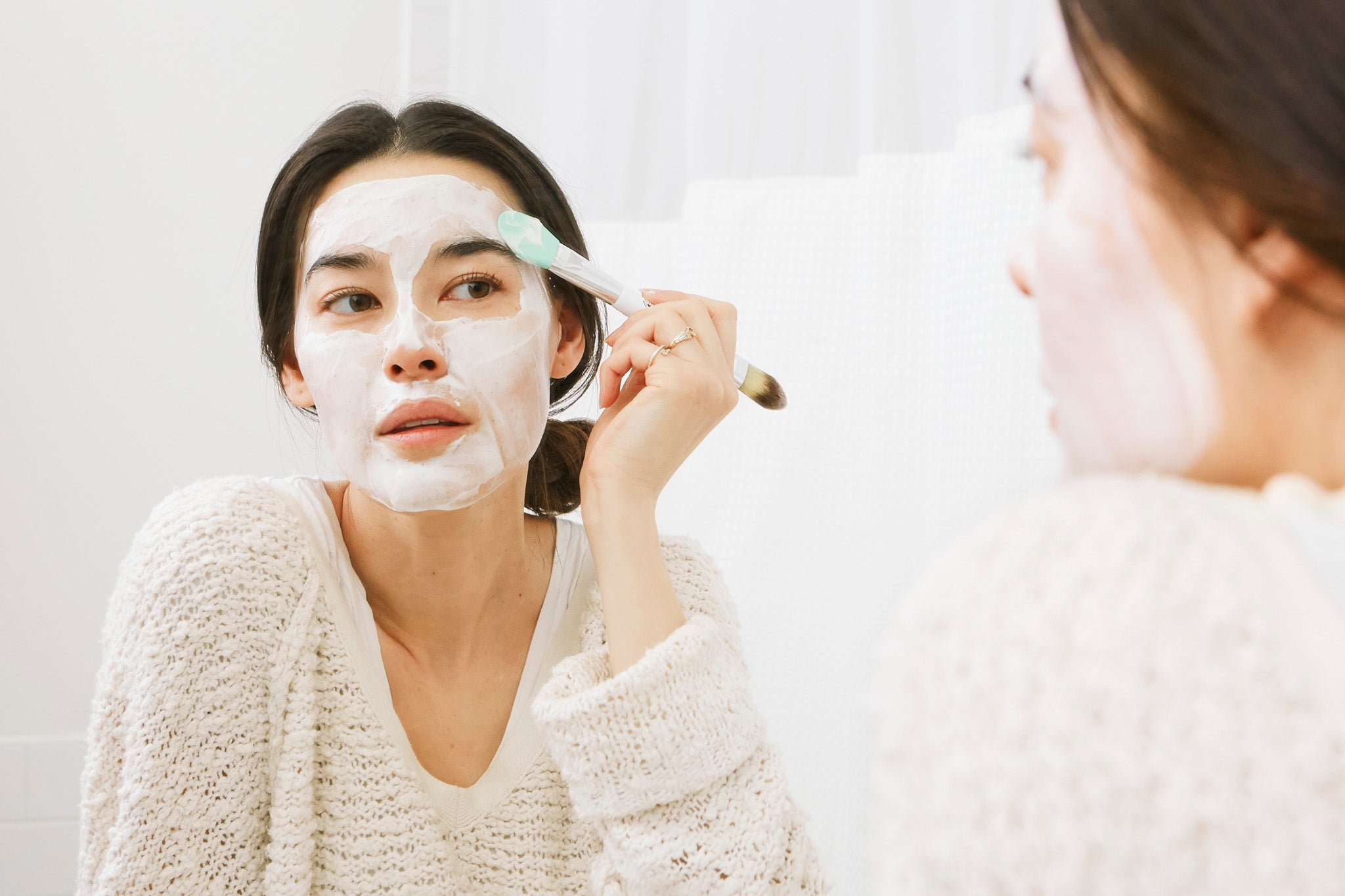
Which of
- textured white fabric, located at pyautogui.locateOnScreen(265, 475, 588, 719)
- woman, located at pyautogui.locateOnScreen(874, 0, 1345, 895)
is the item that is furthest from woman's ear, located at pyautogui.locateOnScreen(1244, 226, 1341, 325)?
textured white fabric, located at pyautogui.locateOnScreen(265, 475, 588, 719)

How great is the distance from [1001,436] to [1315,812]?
68cm

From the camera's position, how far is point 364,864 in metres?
0.72

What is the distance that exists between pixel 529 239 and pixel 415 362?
0.43 feet

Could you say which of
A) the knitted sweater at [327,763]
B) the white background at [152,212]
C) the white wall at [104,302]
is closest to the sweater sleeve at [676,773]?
the knitted sweater at [327,763]

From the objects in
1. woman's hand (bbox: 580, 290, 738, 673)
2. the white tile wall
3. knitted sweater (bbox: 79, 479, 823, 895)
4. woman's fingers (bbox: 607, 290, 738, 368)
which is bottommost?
the white tile wall

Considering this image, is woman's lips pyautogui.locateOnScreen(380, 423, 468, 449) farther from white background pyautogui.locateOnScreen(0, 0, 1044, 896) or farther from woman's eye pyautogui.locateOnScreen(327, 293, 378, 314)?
white background pyautogui.locateOnScreen(0, 0, 1044, 896)

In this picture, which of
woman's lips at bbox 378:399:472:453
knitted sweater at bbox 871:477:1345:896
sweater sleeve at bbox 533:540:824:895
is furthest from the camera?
woman's lips at bbox 378:399:472:453

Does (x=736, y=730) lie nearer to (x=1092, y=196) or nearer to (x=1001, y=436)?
(x=1001, y=436)

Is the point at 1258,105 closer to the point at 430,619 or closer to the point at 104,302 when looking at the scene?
the point at 430,619

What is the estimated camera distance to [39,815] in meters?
1.20

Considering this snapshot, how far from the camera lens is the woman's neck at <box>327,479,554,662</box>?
2.77 ft

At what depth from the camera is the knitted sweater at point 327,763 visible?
659 millimetres

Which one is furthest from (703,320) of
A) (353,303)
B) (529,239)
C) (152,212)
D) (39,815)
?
(39,815)

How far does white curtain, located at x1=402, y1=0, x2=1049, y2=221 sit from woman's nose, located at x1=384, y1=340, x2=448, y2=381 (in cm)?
42
